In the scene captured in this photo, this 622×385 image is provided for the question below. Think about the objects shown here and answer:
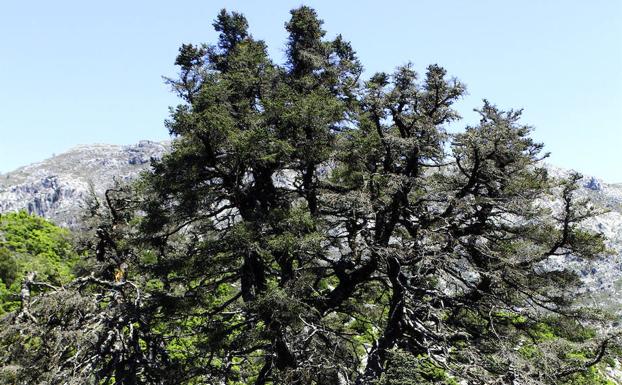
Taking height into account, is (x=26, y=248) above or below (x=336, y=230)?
below

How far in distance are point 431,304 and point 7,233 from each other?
27596mm

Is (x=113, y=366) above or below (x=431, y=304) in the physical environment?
below

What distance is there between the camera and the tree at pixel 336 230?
35.4 ft

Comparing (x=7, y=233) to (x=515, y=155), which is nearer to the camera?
(x=515, y=155)

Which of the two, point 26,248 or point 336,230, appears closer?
point 336,230

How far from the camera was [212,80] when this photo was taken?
12.0 meters

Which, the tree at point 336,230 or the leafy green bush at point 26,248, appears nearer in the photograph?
the tree at point 336,230

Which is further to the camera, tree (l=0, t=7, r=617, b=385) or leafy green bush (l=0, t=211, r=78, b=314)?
leafy green bush (l=0, t=211, r=78, b=314)

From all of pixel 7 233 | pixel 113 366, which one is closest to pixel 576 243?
pixel 113 366

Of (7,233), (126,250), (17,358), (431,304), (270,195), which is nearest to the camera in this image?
(17,358)

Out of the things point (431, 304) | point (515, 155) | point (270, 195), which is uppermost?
point (515, 155)

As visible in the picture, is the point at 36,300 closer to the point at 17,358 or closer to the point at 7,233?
the point at 17,358

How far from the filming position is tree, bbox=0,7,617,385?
35.4 feet

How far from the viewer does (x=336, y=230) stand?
43.3 ft
